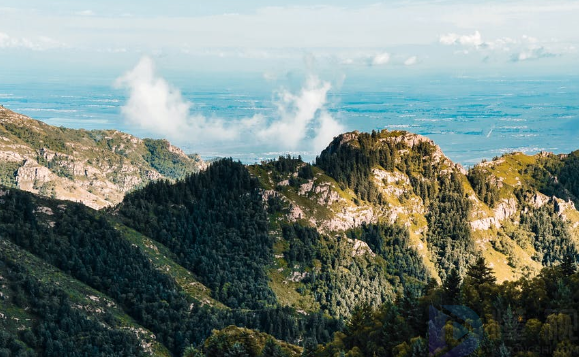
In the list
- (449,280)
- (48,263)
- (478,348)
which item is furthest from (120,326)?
(478,348)

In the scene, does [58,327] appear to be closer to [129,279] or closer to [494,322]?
[129,279]

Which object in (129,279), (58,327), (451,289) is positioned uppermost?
(451,289)

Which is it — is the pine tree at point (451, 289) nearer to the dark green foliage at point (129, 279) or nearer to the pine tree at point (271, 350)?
the pine tree at point (271, 350)

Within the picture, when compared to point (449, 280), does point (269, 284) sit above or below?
below

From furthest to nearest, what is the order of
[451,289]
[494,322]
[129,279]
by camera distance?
[129,279] → [451,289] → [494,322]

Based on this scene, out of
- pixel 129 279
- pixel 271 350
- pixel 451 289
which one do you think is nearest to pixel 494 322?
pixel 451 289

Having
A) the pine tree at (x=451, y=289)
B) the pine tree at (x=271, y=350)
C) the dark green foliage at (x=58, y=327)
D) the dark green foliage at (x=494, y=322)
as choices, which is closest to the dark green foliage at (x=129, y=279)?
the dark green foliage at (x=58, y=327)

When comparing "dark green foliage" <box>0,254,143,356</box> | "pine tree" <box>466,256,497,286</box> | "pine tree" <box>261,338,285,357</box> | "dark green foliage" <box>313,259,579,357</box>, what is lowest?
"dark green foliage" <box>0,254,143,356</box>

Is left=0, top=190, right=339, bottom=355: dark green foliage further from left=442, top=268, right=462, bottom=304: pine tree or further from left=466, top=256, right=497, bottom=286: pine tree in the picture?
left=442, top=268, right=462, bottom=304: pine tree

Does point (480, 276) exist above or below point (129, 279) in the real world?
above

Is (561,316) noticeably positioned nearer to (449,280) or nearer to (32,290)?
(449,280)

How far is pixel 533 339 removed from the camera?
68188 mm

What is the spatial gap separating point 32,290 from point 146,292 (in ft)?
113

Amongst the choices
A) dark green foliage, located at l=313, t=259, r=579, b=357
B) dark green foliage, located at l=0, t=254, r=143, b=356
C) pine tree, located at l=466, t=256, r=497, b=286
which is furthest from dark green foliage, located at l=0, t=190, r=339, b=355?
pine tree, located at l=466, t=256, r=497, b=286
